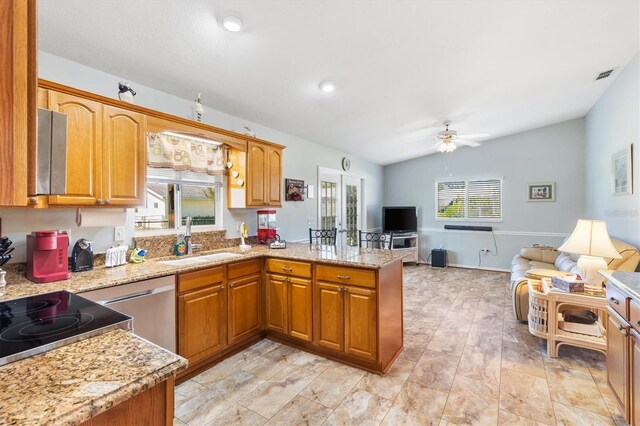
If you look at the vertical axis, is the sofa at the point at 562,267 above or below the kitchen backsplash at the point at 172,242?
below

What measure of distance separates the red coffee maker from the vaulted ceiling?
1322mm

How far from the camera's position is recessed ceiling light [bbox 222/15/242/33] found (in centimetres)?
194

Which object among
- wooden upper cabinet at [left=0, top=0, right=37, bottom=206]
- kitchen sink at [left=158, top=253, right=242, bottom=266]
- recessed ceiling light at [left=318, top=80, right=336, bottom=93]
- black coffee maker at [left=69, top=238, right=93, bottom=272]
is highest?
recessed ceiling light at [left=318, top=80, right=336, bottom=93]

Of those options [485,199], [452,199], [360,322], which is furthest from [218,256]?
[485,199]

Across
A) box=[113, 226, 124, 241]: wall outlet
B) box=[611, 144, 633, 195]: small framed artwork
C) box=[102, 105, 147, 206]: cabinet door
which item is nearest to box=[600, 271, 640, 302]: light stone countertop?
box=[611, 144, 633, 195]: small framed artwork

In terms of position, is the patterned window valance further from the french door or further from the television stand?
the television stand

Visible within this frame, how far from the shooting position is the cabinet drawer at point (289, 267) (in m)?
2.73

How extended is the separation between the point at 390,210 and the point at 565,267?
11.1 feet

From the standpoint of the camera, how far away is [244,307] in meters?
2.82

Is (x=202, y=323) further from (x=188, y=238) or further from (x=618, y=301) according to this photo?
(x=618, y=301)

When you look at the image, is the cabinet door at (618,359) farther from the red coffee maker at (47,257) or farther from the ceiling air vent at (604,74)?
the red coffee maker at (47,257)

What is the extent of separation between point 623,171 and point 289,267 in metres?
4.18

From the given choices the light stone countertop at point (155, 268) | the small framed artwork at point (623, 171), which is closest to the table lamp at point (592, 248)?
the small framed artwork at point (623, 171)

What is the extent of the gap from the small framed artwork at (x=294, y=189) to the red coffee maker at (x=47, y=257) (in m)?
2.64
